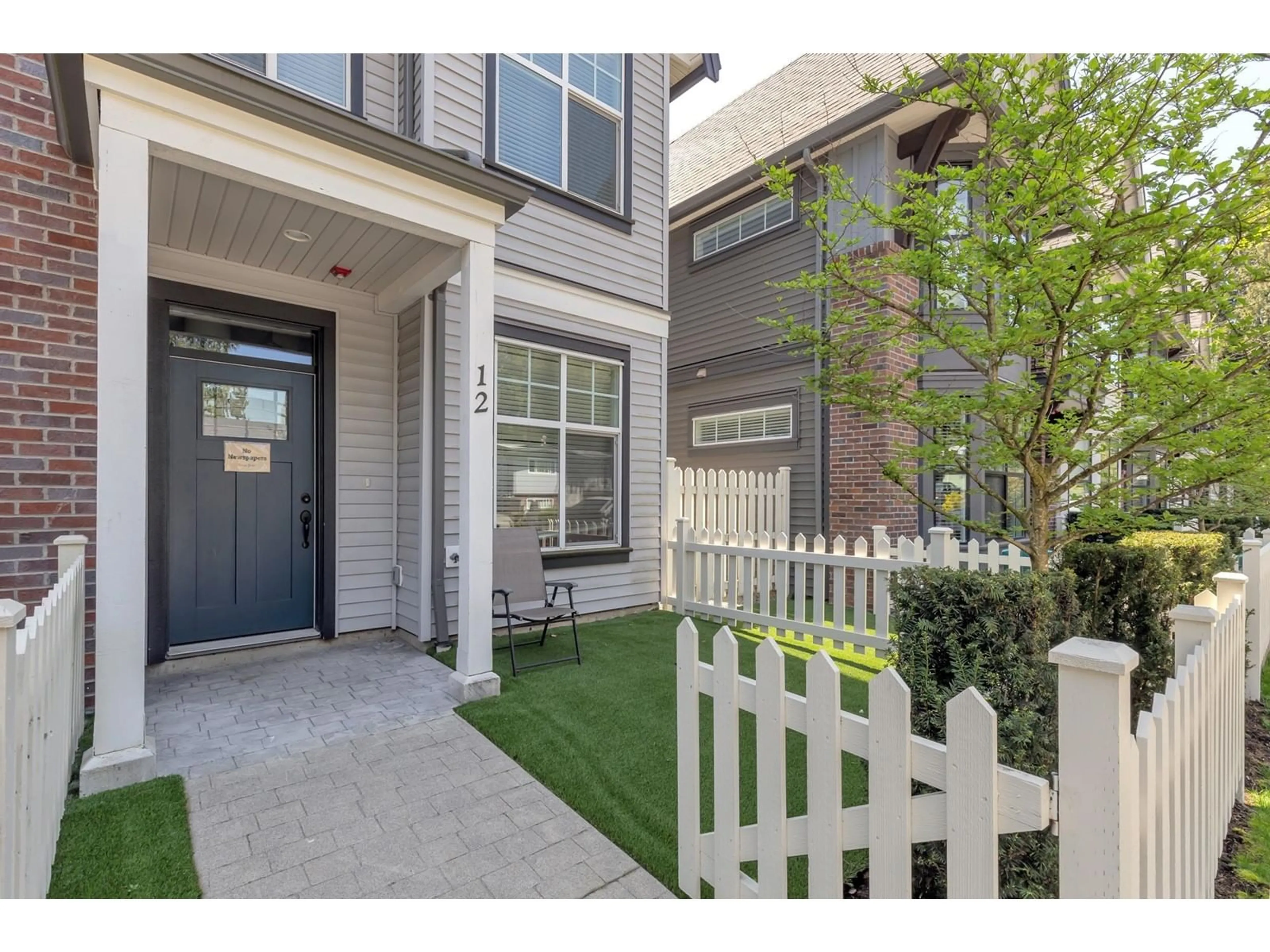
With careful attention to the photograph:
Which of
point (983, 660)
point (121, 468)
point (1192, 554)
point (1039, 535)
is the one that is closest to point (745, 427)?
point (1192, 554)

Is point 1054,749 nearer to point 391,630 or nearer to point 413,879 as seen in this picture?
point 413,879

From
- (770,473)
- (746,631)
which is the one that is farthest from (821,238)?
(770,473)

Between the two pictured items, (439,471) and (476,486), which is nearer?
(476,486)

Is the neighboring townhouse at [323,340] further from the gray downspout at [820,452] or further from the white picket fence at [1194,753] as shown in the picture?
the white picket fence at [1194,753]

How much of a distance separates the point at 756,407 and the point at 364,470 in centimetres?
520

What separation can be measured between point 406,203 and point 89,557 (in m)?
2.57

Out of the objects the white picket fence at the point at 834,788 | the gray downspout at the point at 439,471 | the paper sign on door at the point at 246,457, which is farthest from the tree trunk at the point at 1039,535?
the paper sign on door at the point at 246,457

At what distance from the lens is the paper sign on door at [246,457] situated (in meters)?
4.27

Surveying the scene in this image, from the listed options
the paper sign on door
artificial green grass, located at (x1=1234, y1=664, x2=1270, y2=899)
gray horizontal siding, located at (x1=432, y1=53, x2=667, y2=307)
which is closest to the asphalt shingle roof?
gray horizontal siding, located at (x1=432, y1=53, x2=667, y2=307)

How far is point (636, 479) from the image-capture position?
239 inches

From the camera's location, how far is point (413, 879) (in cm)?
202

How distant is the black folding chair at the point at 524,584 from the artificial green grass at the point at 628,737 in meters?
0.22

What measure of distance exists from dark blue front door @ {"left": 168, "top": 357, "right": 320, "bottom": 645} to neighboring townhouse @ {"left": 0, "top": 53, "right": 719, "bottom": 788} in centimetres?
2

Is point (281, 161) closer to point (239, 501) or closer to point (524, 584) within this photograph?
point (239, 501)
